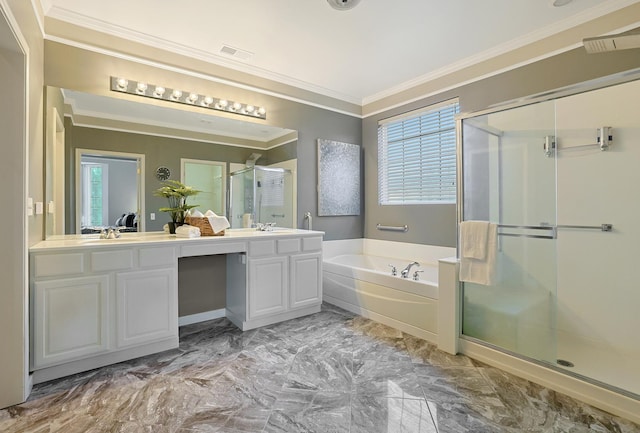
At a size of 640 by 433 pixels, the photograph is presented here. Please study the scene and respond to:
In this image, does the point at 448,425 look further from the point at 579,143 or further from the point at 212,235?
the point at 579,143

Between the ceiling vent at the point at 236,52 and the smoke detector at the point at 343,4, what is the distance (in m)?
1.10

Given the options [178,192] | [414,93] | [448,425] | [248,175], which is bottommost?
[448,425]

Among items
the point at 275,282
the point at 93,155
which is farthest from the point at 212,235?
the point at 93,155

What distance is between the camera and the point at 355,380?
212cm

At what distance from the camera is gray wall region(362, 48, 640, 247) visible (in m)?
2.49

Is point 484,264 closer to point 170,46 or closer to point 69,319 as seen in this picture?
point 69,319

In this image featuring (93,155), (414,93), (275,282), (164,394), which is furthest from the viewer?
(414,93)

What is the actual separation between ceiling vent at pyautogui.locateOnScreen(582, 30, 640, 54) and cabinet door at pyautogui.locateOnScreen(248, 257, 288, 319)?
2694mm

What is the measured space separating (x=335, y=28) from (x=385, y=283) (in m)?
2.33

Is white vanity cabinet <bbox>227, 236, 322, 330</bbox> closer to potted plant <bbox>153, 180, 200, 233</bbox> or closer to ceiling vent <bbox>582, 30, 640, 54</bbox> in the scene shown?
potted plant <bbox>153, 180, 200, 233</bbox>

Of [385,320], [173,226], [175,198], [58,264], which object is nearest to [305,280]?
[385,320]

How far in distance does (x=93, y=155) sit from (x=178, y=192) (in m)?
0.69

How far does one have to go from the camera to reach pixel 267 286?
9.98 ft

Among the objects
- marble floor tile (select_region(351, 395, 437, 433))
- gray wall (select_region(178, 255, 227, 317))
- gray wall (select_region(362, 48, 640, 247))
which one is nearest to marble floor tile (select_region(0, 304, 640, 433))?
marble floor tile (select_region(351, 395, 437, 433))
